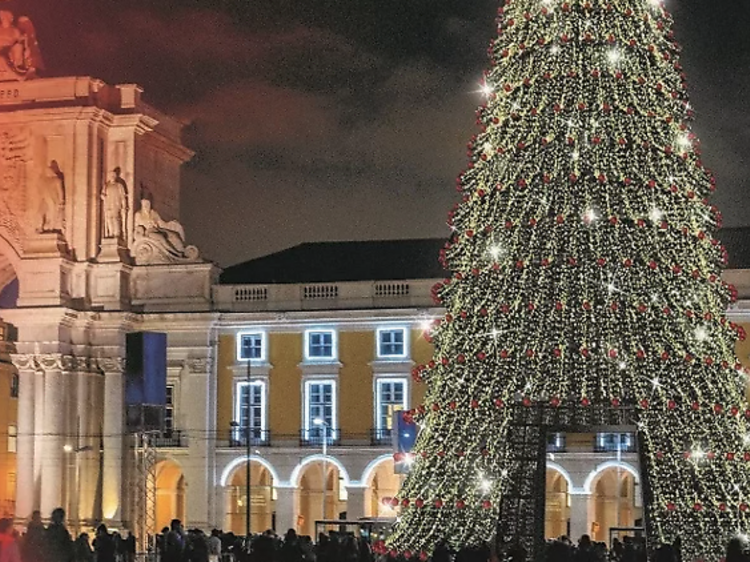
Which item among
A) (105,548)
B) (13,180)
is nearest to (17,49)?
(13,180)

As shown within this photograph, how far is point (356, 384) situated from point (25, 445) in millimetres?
11849

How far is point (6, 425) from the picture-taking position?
2594 inches

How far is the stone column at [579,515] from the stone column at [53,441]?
17.6 meters

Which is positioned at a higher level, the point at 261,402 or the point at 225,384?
the point at 225,384

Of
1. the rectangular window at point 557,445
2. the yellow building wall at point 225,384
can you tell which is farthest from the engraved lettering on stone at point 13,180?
the rectangular window at point 557,445

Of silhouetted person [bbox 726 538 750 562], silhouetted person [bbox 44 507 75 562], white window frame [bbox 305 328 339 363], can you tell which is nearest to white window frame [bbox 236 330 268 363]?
white window frame [bbox 305 328 339 363]

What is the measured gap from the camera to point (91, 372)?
5897 cm

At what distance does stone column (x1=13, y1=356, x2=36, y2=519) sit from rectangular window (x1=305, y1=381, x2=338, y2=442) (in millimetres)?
9708

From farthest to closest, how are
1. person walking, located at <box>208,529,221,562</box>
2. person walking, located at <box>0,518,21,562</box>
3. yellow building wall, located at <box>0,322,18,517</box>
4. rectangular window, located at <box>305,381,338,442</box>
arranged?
1. yellow building wall, located at <box>0,322,18,517</box>
2. rectangular window, located at <box>305,381,338,442</box>
3. person walking, located at <box>208,529,221,562</box>
4. person walking, located at <box>0,518,21,562</box>

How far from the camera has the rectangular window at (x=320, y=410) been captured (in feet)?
188

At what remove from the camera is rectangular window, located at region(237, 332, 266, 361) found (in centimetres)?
5825

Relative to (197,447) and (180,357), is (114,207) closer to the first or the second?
(180,357)

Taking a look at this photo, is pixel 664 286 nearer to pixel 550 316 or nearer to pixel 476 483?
pixel 550 316

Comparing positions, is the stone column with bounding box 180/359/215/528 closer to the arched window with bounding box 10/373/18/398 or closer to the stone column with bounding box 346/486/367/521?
the stone column with bounding box 346/486/367/521
